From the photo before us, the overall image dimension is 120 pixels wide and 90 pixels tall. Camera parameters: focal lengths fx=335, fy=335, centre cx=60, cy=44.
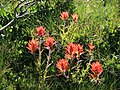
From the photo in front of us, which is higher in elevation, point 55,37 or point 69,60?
point 55,37

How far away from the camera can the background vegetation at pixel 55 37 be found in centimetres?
288

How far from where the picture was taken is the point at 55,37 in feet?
10.8

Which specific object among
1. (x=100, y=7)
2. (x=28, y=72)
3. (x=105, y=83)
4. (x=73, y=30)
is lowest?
(x=105, y=83)

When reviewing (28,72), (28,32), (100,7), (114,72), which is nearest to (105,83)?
(114,72)

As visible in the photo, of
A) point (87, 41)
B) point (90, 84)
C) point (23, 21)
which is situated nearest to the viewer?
point (90, 84)

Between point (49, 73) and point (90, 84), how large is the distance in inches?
15.3

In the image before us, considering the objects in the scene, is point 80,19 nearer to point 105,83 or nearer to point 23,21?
point 23,21

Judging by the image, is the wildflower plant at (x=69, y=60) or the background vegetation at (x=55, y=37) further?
the background vegetation at (x=55, y=37)

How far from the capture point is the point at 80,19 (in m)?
3.69

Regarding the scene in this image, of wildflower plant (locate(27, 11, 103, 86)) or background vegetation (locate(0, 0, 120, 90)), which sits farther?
background vegetation (locate(0, 0, 120, 90))

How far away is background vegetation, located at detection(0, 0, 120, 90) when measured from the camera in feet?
9.43

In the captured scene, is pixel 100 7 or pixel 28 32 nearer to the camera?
pixel 28 32

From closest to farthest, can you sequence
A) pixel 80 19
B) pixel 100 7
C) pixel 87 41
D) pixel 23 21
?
pixel 87 41
pixel 23 21
pixel 80 19
pixel 100 7

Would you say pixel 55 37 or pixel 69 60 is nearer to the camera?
pixel 69 60
